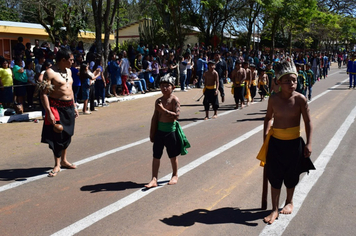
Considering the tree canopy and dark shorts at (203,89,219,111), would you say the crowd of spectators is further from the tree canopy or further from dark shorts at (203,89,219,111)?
dark shorts at (203,89,219,111)

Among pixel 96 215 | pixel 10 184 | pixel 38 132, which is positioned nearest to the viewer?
pixel 96 215

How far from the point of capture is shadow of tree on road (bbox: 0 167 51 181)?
21.3 ft

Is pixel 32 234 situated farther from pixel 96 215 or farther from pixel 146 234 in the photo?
pixel 146 234

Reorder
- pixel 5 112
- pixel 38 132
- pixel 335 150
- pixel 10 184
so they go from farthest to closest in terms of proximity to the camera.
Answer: pixel 5 112 → pixel 38 132 → pixel 335 150 → pixel 10 184

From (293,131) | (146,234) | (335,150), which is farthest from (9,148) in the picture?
(335,150)

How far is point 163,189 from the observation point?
19.2 ft

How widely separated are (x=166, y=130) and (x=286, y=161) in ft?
6.56

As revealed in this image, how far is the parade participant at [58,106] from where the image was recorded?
6395mm

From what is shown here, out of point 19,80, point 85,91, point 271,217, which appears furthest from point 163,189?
point 19,80

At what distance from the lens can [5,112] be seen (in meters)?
12.0

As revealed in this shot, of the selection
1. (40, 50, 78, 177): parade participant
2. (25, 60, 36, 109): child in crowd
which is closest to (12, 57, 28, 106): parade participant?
(25, 60, 36, 109): child in crowd

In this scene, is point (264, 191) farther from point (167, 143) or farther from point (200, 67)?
point (200, 67)

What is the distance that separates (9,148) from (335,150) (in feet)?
22.8

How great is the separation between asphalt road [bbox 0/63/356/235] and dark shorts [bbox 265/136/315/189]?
1.66 feet
